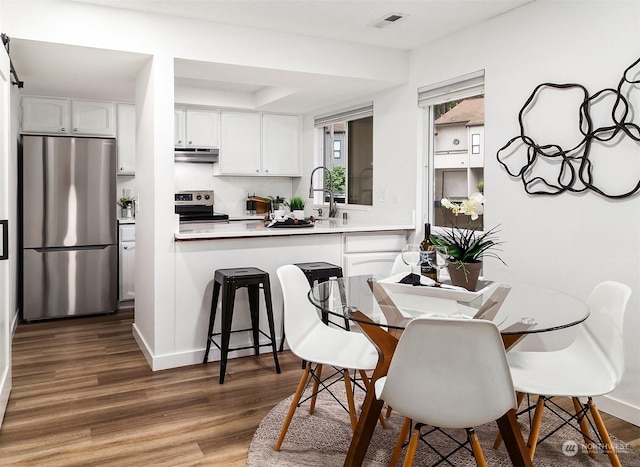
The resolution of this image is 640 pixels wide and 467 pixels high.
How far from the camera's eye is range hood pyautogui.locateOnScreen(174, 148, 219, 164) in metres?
5.96

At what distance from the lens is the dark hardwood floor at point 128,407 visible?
8.22 feet

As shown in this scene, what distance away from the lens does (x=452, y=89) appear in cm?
408

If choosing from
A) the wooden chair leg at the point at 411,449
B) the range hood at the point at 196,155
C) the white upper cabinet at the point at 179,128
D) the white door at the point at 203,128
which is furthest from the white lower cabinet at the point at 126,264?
the wooden chair leg at the point at 411,449

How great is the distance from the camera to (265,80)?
4363mm

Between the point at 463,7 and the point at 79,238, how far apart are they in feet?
12.5

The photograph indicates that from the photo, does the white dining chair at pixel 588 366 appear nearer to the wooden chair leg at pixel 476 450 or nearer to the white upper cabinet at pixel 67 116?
the wooden chair leg at pixel 476 450

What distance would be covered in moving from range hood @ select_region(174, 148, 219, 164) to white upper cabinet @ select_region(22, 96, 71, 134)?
3.66ft

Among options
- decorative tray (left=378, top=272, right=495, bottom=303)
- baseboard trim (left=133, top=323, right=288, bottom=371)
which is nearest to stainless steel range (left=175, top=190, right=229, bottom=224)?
baseboard trim (left=133, top=323, right=288, bottom=371)

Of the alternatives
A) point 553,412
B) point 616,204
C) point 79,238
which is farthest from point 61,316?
point 616,204

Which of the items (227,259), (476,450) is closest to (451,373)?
(476,450)

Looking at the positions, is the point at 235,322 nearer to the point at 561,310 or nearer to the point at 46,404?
the point at 46,404

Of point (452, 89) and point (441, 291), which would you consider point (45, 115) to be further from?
point (441, 291)

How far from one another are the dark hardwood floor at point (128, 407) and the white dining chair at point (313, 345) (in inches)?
15.6

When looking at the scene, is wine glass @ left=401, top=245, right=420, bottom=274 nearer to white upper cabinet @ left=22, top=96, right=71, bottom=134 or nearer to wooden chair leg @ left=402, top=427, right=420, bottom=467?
wooden chair leg @ left=402, top=427, right=420, bottom=467
